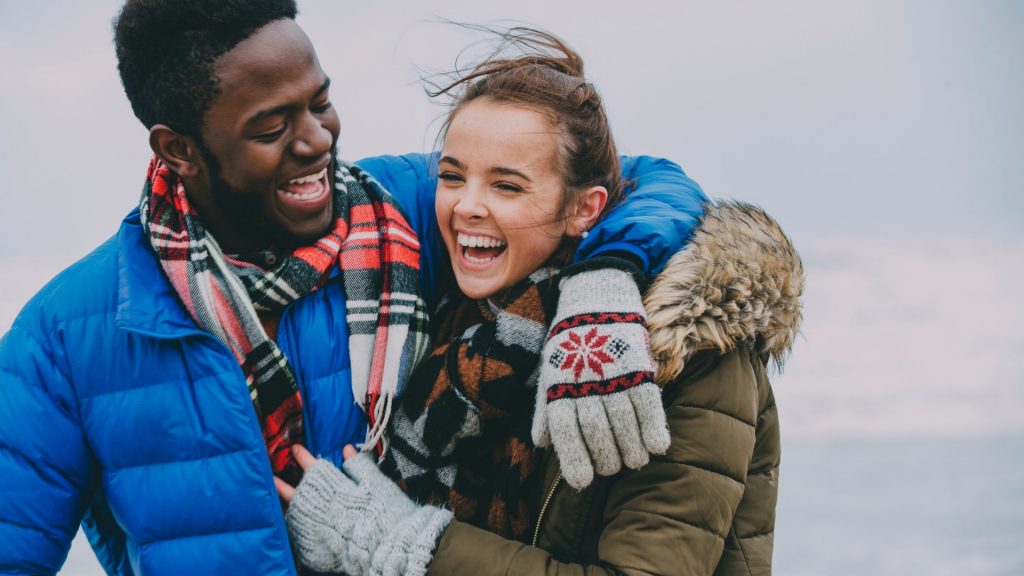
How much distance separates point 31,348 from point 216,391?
0.37 metres

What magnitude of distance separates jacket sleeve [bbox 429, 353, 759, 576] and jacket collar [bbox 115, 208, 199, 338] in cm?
63

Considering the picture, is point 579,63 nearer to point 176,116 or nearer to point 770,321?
point 770,321

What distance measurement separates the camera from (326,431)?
182 centimetres

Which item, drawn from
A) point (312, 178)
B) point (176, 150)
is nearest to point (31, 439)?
point (176, 150)

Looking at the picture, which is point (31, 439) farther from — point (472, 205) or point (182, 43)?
point (472, 205)

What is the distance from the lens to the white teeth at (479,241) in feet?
6.01

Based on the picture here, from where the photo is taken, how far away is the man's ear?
180cm

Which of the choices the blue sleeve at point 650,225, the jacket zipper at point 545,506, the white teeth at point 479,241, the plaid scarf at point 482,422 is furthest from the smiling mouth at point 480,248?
the jacket zipper at point 545,506

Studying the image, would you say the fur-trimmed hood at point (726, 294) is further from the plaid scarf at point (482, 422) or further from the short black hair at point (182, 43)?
the short black hair at point (182, 43)

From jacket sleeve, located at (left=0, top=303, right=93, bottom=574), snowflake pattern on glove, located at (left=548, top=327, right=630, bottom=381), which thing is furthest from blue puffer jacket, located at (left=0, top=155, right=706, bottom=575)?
snowflake pattern on glove, located at (left=548, top=327, right=630, bottom=381)

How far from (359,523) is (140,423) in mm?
446

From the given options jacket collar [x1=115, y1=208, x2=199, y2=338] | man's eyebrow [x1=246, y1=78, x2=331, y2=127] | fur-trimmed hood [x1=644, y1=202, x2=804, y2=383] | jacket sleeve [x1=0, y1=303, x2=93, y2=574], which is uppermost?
man's eyebrow [x1=246, y1=78, x2=331, y2=127]

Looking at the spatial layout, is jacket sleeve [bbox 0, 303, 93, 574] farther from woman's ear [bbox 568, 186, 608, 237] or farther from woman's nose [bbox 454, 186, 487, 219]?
woman's ear [bbox 568, 186, 608, 237]

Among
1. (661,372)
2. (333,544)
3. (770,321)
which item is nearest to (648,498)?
(661,372)
